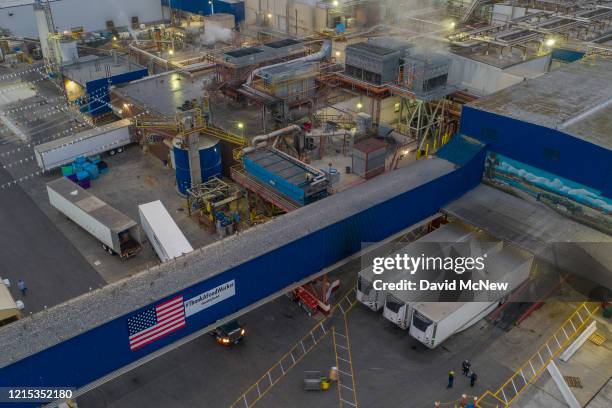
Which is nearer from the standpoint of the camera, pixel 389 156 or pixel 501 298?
pixel 501 298

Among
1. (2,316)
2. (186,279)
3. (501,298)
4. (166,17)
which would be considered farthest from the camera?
(166,17)

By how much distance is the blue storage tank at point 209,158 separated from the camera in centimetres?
4441

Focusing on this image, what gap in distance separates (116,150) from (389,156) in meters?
26.9

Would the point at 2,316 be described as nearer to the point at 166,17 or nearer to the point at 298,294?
the point at 298,294

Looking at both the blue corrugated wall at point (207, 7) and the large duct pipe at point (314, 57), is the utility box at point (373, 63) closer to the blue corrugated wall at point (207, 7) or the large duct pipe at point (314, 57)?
the large duct pipe at point (314, 57)

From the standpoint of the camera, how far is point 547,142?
36094 millimetres

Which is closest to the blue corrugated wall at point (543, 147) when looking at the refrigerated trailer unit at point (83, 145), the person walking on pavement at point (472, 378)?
the person walking on pavement at point (472, 378)

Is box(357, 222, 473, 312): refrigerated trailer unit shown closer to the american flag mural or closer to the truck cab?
the truck cab

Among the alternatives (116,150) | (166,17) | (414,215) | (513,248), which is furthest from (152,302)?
(166,17)

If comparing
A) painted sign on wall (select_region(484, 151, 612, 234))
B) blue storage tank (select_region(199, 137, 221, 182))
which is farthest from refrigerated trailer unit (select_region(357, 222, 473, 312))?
blue storage tank (select_region(199, 137, 221, 182))

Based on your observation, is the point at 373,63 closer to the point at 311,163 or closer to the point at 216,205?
the point at 311,163

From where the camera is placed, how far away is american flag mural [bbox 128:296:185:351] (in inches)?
996

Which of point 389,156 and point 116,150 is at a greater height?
point 389,156

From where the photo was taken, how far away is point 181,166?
44.5 metres
